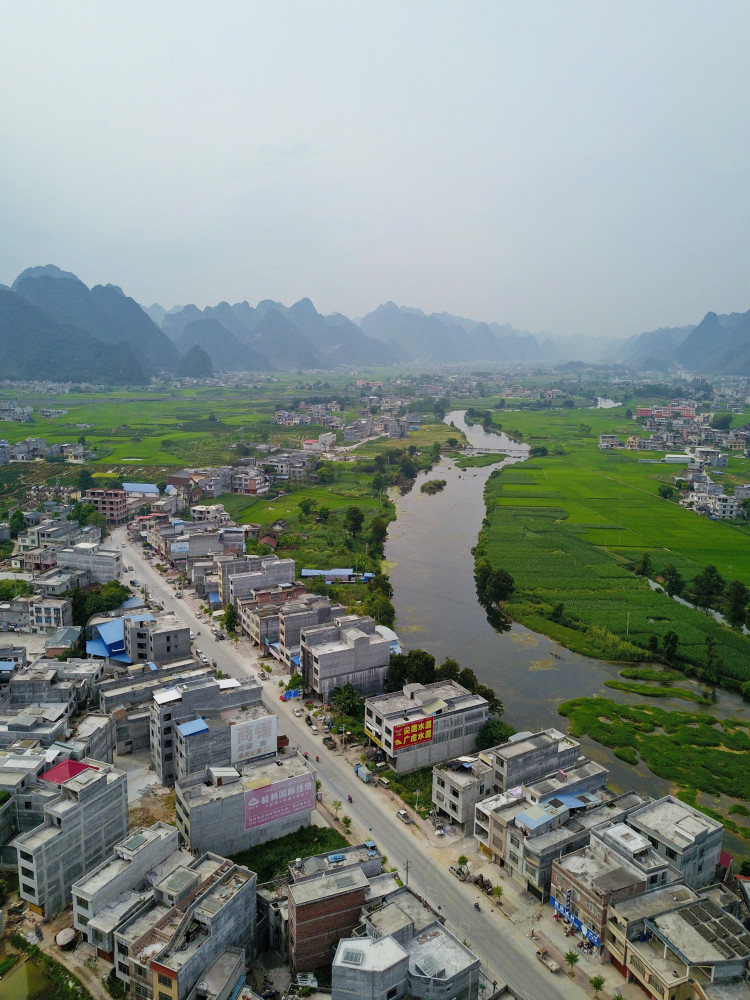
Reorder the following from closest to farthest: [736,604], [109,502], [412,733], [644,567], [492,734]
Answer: [412,733]
[492,734]
[736,604]
[644,567]
[109,502]

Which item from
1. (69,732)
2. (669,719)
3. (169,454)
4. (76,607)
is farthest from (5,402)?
(669,719)

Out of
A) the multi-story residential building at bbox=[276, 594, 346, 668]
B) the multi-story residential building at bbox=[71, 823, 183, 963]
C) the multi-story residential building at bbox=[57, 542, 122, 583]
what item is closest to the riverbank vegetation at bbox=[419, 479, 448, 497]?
the multi-story residential building at bbox=[57, 542, 122, 583]

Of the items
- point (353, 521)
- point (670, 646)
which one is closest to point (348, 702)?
point (670, 646)

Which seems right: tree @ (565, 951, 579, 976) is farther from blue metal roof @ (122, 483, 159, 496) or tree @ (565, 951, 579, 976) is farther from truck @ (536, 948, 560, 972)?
blue metal roof @ (122, 483, 159, 496)

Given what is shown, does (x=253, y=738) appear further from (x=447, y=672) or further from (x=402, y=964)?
(x=402, y=964)

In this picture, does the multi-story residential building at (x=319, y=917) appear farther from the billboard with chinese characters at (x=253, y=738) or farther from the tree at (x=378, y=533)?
the tree at (x=378, y=533)
